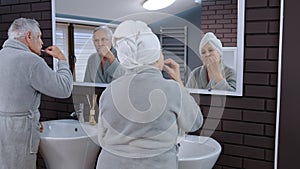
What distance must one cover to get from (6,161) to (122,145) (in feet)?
3.17

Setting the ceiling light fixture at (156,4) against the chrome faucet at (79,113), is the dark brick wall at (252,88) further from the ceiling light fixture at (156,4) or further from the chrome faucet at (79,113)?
the chrome faucet at (79,113)

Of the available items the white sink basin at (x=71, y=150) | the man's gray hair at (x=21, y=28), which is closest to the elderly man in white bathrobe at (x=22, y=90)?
the man's gray hair at (x=21, y=28)

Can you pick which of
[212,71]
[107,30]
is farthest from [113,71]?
[212,71]

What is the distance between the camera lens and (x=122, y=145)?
1.43 m

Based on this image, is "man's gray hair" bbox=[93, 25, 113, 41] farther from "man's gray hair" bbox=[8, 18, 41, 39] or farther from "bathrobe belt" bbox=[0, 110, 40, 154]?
"bathrobe belt" bbox=[0, 110, 40, 154]

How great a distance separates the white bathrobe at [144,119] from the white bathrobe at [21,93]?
0.63 meters

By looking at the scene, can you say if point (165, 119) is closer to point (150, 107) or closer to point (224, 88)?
point (150, 107)

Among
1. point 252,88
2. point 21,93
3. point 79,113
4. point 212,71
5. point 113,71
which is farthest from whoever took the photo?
point 79,113

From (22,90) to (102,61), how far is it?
1.81ft

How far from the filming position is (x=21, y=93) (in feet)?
6.48

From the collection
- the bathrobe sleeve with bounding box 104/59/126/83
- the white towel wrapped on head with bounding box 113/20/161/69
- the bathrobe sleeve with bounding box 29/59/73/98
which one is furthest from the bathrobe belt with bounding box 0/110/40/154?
the white towel wrapped on head with bounding box 113/20/161/69

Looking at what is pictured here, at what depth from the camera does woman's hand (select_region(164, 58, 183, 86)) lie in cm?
180

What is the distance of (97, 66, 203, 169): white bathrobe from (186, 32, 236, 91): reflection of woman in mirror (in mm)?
440

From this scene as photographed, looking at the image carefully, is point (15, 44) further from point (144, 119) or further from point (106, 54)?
point (144, 119)
